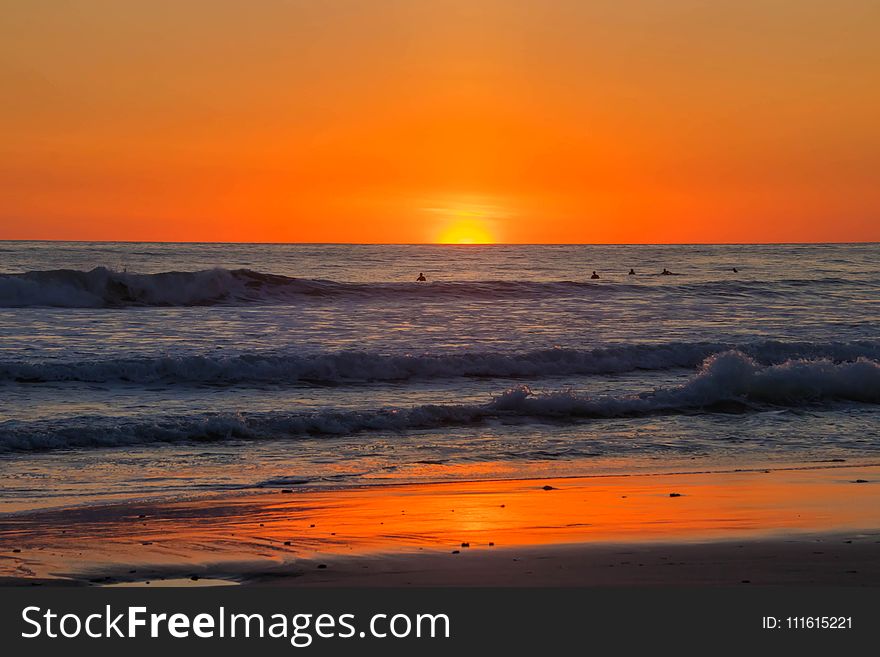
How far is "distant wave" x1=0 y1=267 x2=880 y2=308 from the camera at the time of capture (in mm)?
38500

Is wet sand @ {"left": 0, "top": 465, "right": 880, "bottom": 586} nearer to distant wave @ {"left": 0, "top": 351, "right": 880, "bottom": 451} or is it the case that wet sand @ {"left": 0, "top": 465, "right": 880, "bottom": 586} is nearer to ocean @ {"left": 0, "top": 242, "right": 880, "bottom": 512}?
ocean @ {"left": 0, "top": 242, "right": 880, "bottom": 512}

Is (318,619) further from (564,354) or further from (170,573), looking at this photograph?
(564,354)

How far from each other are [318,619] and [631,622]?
187 cm

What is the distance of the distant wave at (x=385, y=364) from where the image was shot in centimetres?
1925

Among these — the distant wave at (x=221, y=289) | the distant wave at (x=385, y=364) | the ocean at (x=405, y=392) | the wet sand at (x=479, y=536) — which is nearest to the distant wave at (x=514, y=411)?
the ocean at (x=405, y=392)

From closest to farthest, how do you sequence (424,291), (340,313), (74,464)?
1. (74,464)
2. (340,313)
3. (424,291)

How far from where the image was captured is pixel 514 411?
16.5 metres

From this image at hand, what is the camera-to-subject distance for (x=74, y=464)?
12.1 metres

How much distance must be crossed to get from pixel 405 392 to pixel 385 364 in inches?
91.4

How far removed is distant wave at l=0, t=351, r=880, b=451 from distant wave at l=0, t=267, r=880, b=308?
24479 millimetres

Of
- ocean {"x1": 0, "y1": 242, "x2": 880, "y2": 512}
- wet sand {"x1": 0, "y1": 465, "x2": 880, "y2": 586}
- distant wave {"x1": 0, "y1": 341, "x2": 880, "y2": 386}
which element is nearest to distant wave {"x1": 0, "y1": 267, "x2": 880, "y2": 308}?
ocean {"x1": 0, "y1": 242, "x2": 880, "y2": 512}

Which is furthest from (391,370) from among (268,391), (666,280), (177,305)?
(666,280)

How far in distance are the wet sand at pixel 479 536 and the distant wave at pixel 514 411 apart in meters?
4.20

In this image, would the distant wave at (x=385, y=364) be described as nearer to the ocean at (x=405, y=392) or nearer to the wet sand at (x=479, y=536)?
the ocean at (x=405, y=392)
